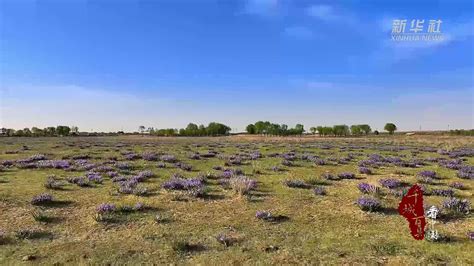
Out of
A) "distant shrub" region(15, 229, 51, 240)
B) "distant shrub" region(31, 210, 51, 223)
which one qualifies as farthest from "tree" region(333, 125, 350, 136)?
"distant shrub" region(15, 229, 51, 240)

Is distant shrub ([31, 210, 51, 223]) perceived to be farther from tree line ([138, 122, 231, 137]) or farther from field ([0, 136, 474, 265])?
tree line ([138, 122, 231, 137])

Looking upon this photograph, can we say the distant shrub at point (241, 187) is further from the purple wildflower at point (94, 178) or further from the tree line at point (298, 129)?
the tree line at point (298, 129)

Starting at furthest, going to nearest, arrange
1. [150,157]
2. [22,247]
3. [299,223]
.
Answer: [150,157]
[299,223]
[22,247]

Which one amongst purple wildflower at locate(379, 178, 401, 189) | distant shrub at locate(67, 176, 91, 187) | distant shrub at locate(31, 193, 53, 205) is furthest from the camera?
distant shrub at locate(67, 176, 91, 187)

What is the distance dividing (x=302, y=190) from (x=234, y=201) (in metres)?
3.72

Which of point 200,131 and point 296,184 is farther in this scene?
point 200,131

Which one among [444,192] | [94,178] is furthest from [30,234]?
[444,192]

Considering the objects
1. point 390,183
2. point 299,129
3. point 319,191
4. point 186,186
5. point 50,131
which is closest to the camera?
point 319,191

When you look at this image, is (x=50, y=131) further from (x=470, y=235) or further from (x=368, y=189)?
(x=470, y=235)

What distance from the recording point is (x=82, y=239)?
963 cm

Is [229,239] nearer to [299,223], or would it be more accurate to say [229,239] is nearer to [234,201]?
[299,223]

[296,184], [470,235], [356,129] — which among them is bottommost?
[470,235]

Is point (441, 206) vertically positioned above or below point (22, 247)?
above

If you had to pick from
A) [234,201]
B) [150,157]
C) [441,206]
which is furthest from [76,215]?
[150,157]
